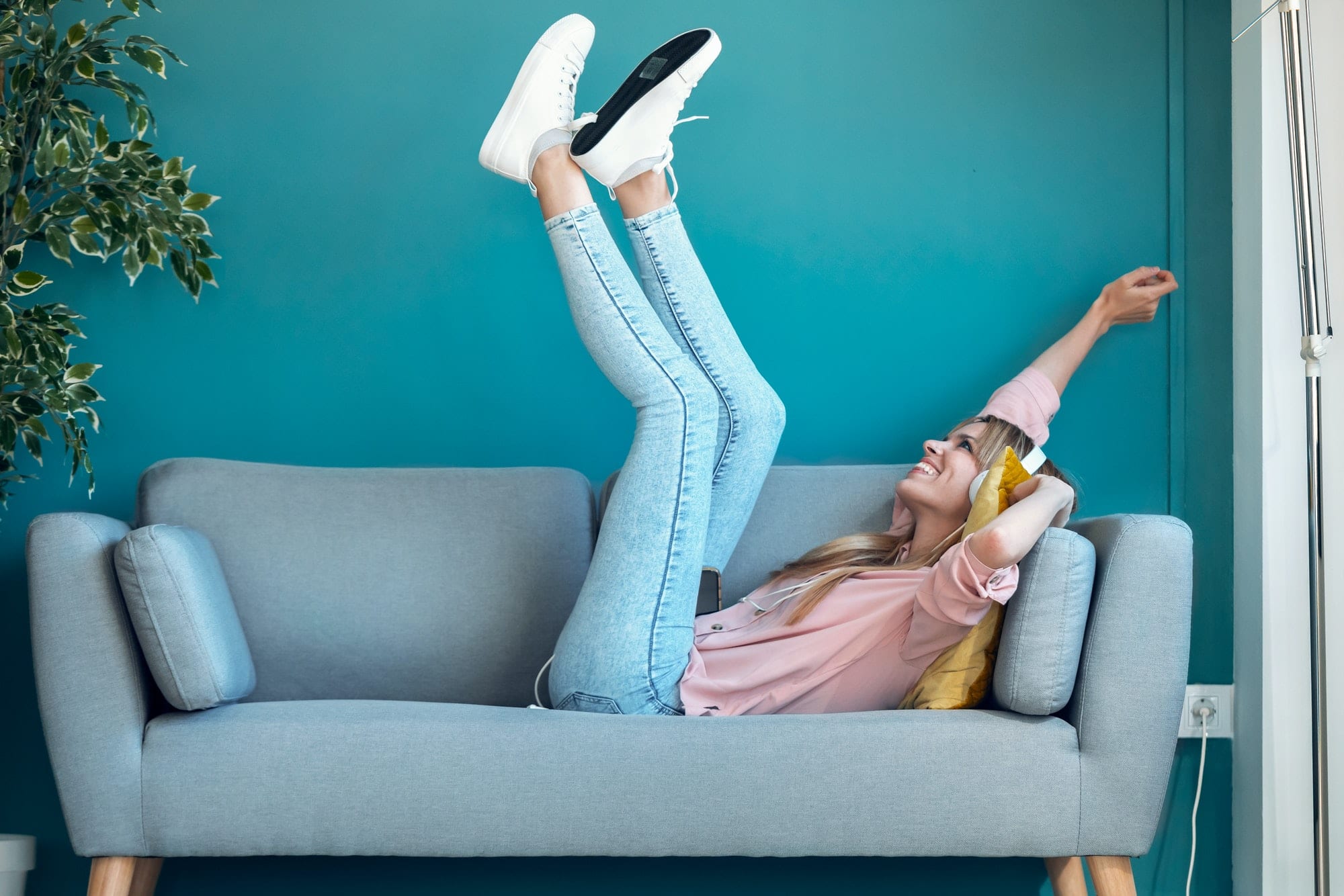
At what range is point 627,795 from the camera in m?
1.44

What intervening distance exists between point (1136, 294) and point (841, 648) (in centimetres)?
110

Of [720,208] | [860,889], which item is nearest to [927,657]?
[860,889]

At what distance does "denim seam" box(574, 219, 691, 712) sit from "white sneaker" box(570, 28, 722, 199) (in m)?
0.12

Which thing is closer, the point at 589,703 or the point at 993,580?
the point at 993,580

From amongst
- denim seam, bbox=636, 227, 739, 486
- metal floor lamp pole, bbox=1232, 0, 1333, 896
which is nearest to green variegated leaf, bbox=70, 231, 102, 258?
denim seam, bbox=636, 227, 739, 486

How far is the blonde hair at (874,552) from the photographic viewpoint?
Answer: 184 cm

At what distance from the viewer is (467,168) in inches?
96.6

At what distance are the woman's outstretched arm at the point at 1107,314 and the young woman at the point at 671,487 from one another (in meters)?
0.61

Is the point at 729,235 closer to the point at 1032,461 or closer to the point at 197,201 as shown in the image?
the point at 1032,461

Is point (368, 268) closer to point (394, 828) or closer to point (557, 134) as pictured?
point (557, 134)

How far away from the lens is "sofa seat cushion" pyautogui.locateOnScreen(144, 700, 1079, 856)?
144 cm

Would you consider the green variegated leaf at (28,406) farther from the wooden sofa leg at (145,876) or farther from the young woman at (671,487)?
the young woman at (671,487)

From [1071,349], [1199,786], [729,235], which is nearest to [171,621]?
[729,235]

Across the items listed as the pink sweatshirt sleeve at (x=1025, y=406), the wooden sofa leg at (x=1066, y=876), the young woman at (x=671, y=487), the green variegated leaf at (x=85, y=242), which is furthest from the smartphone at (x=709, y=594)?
the green variegated leaf at (x=85, y=242)
